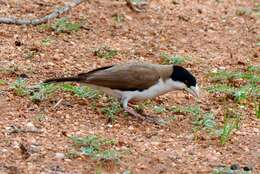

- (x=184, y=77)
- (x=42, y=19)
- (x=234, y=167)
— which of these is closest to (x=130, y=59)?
(x=42, y=19)

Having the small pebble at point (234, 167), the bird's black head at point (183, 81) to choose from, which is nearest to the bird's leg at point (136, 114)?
the bird's black head at point (183, 81)

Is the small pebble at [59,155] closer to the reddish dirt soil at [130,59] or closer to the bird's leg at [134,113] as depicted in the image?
the reddish dirt soil at [130,59]

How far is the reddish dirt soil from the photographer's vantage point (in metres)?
5.67

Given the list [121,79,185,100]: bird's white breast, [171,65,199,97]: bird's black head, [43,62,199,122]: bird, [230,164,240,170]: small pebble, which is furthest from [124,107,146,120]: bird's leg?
[230,164,240,170]: small pebble

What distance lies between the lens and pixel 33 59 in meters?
7.72

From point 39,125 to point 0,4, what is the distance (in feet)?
11.2

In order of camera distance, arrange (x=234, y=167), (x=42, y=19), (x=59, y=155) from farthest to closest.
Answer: (x=42, y=19) < (x=234, y=167) < (x=59, y=155)

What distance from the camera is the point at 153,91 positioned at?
6.56 metres

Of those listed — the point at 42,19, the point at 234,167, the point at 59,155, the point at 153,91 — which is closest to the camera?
the point at 59,155

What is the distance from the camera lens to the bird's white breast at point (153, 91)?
21.5 ft

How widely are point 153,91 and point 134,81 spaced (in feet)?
0.62

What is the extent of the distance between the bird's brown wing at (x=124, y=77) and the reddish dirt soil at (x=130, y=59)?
0.29 metres

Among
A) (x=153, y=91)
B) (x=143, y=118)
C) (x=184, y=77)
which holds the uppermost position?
(x=184, y=77)

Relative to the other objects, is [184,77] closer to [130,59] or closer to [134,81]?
[134,81]
